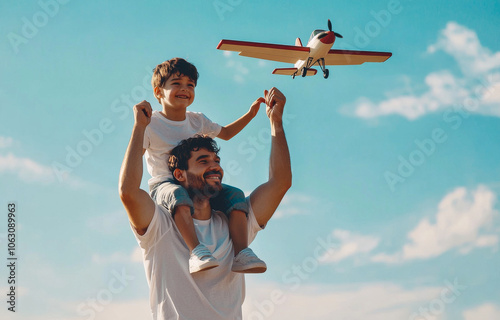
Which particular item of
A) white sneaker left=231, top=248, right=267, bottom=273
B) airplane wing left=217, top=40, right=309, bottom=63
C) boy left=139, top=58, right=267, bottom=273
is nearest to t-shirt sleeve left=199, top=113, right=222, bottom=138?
boy left=139, top=58, right=267, bottom=273

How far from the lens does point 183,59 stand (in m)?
4.80

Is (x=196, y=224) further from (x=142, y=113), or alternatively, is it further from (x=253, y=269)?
(x=142, y=113)

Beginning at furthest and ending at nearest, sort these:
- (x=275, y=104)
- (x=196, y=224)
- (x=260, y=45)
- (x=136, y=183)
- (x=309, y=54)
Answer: (x=309, y=54), (x=260, y=45), (x=275, y=104), (x=196, y=224), (x=136, y=183)

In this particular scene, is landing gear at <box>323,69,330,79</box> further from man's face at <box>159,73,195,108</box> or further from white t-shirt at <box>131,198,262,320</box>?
white t-shirt at <box>131,198,262,320</box>

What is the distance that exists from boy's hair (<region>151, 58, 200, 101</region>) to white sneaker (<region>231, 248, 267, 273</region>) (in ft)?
5.96

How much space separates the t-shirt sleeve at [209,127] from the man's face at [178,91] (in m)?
0.36

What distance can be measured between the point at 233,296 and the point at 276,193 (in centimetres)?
83

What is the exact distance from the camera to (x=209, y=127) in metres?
5.07

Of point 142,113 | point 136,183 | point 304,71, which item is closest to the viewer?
point 136,183

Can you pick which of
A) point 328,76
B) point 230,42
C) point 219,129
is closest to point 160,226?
point 219,129

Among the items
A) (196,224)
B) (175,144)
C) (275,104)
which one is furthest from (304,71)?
(196,224)

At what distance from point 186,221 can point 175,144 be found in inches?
38.3

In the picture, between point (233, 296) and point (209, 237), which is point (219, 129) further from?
point (233, 296)

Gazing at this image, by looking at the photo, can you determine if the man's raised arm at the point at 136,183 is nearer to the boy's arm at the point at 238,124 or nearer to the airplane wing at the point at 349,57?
the boy's arm at the point at 238,124
